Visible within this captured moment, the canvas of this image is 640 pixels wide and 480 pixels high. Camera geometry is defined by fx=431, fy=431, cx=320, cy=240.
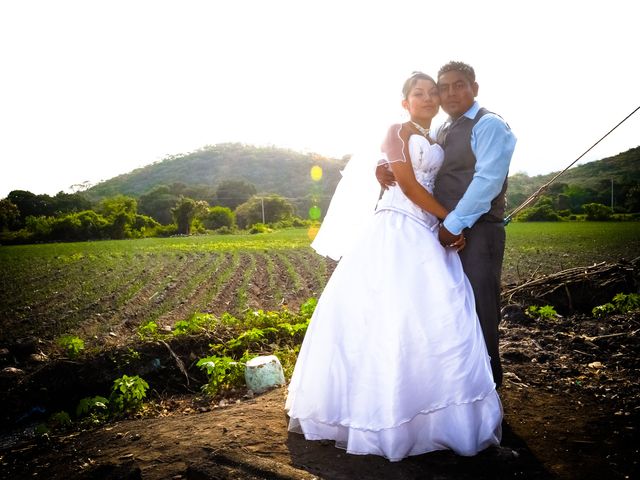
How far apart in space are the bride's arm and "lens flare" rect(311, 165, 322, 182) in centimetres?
9457

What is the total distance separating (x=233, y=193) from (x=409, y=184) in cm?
6302

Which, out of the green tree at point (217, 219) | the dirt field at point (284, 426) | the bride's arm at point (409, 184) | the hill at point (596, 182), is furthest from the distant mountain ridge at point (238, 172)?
the bride's arm at point (409, 184)

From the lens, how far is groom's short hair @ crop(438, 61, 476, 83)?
9.40 ft

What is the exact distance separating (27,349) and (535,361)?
6343 millimetres

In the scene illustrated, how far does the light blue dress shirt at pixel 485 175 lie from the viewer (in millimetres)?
2693

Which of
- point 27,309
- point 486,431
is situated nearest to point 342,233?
point 486,431

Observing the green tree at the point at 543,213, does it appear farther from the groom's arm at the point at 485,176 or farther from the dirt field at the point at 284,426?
the groom's arm at the point at 485,176

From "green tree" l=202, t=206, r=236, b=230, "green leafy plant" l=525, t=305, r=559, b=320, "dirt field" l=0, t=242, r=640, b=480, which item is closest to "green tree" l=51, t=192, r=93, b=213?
"green tree" l=202, t=206, r=236, b=230

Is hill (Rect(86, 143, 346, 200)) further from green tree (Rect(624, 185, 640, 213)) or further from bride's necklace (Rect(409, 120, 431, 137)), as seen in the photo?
bride's necklace (Rect(409, 120, 431, 137))

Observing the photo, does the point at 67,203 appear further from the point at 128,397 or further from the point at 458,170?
the point at 458,170

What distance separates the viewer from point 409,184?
2775 millimetres

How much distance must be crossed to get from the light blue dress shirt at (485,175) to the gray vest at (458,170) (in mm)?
110

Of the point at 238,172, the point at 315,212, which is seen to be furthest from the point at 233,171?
the point at 315,212

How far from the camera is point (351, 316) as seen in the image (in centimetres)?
269
